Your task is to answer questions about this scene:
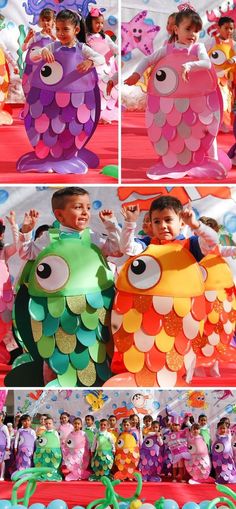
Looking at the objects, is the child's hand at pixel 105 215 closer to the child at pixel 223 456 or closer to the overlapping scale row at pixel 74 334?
the overlapping scale row at pixel 74 334

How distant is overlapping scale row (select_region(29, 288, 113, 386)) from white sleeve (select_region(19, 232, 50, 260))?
13 centimetres

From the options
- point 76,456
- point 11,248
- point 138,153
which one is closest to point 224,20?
point 138,153

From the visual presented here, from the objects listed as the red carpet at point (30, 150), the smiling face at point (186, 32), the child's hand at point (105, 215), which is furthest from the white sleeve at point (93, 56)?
the child's hand at point (105, 215)

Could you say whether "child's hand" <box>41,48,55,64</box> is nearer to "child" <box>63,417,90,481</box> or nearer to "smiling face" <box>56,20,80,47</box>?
"smiling face" <box>56,20,80,47</box>

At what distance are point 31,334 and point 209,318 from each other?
556 mm

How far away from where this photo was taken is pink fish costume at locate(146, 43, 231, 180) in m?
3.14

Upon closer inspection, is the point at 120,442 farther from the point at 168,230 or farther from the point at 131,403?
the point at 168,230

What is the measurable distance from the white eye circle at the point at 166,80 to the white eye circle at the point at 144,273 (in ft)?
2.19

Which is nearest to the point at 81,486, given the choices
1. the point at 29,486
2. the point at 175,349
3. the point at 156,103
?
the point at 29,486

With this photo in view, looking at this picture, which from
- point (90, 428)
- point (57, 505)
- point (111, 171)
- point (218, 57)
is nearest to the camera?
point (57, 505)

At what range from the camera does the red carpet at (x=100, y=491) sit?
3.05 m

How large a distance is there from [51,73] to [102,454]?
4.24 ft

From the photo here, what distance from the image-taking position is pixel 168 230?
9.23ft

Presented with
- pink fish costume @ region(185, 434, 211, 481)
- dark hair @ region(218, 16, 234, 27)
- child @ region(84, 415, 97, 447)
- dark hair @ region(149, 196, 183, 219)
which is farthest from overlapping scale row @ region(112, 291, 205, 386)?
dark hair @ region(218, 16, 234, 27)
